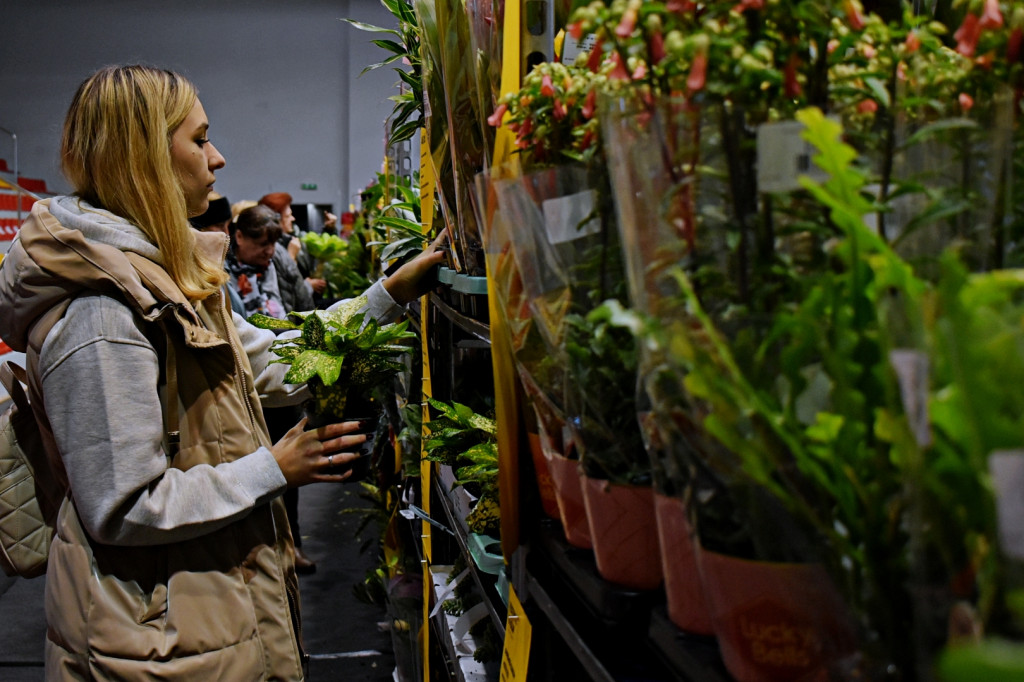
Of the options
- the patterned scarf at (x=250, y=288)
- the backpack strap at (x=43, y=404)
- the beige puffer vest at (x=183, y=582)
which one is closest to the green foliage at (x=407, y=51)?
the beige puffer vest at (x=183, y=582)

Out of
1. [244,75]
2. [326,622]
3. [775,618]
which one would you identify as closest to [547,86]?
[775,618]

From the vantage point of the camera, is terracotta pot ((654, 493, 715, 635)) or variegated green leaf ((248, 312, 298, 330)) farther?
variegated green leaf ((248, 312, 298, 330))

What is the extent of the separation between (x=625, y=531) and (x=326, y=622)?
348 cm

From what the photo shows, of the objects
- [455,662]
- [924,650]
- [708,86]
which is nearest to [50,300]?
[455,662]

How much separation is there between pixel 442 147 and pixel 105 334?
2.16 feet

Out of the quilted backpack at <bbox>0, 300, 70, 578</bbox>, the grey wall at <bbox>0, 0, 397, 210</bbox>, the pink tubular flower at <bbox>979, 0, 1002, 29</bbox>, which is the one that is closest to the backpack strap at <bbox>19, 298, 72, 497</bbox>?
the quilted backpack at <bbox>0, 300, 70, 578</bbox>

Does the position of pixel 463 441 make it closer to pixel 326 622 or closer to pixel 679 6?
pixel 679 6

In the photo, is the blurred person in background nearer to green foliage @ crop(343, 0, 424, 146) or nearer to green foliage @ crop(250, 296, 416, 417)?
green foliage @ crop(343, 0, 424, 146)

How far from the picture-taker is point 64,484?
1.73 m

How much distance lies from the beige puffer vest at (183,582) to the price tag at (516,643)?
0.70 metres

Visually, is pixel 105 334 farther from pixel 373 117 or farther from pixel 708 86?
pixel 373 117

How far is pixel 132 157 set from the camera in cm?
166

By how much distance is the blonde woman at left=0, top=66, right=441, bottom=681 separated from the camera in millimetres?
1506

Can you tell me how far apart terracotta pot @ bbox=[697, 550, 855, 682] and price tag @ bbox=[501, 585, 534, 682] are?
1.52 ft
